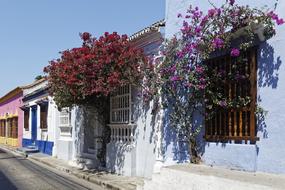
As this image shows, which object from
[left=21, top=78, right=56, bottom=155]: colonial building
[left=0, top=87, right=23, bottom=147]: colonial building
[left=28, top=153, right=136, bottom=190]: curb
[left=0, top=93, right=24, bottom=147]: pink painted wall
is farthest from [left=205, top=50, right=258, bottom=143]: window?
[left=0, top=93, right=24, bottom=147]: pink painted wall

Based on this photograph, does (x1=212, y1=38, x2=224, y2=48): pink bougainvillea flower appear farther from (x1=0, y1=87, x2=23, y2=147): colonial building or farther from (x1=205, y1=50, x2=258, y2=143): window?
(x1=0, y1=87, x2=23, y2=147): colonial building

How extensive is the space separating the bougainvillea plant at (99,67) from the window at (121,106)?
88 cm

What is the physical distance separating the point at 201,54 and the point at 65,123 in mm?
13184

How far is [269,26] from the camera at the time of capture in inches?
323

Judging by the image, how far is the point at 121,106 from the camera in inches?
588

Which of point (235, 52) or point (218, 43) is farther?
point (218, 43)

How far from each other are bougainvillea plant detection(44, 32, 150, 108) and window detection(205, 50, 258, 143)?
287 centimetres

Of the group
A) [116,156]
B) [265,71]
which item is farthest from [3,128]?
[265,71]

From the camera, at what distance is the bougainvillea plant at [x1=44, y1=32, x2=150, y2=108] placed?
12789 millimetres

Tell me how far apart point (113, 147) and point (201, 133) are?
5248 mm

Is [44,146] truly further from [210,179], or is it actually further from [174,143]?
[210,179]

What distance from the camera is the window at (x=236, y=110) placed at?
870 cm

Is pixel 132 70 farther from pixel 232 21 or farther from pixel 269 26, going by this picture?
pixel 269 26

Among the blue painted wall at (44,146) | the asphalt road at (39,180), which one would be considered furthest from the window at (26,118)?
the asphalt road at (39,180)
